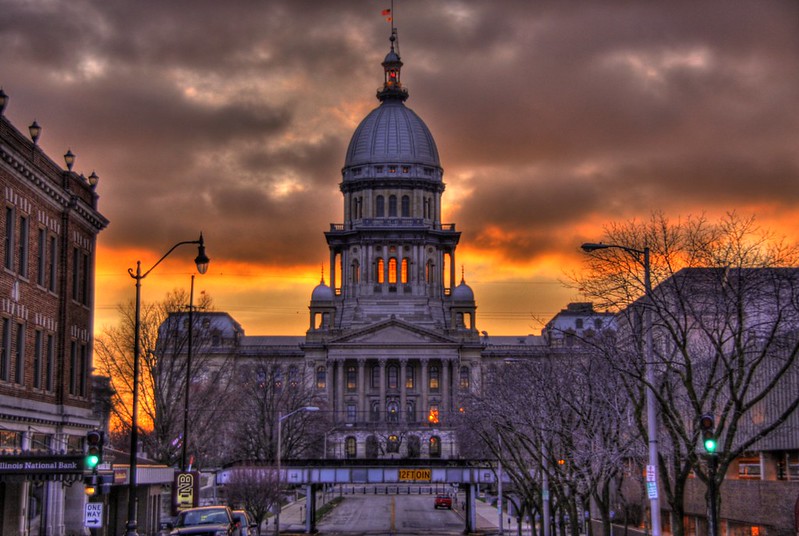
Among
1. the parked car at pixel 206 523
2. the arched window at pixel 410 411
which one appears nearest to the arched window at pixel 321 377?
the arched window at pixel 410 411

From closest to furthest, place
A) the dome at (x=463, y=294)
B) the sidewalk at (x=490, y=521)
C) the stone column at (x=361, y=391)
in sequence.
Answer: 1. the sidewalk at (x=490, y=521)
2. the stone column at (x=361, y=391)
3. the dome at (x=463, y=294)

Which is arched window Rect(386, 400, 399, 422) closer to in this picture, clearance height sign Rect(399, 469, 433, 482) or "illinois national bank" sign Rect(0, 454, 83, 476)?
clearance height sign Rect(399, 469, 433, 482)

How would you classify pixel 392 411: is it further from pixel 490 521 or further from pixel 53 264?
pixel 53 264

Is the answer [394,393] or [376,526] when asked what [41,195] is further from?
[394,393]

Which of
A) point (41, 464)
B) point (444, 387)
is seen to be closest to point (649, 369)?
point (41, 464)

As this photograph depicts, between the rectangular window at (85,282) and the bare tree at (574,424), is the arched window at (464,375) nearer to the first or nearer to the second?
the bare tree at (574,424)

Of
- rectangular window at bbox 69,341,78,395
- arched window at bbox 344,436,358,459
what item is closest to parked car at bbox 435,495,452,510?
arched window at bbox 344,436,358,459

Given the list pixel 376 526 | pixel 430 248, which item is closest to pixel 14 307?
pixel 376 526

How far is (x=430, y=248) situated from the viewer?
19650 centimetres

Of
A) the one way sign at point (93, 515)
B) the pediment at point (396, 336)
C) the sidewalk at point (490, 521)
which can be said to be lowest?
the sidewalk at point (490, 521)

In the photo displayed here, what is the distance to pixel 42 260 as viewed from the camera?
151 feet

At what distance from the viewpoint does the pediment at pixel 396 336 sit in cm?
17850

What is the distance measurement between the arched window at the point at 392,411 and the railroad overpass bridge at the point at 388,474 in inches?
3416

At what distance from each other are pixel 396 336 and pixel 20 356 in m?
136
